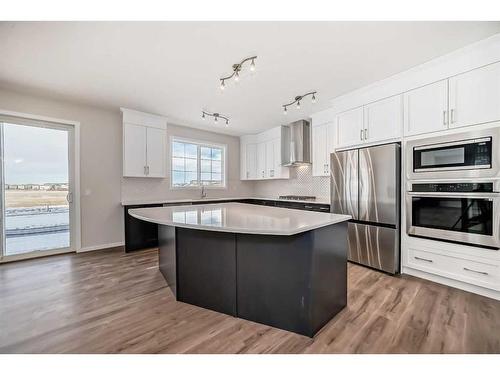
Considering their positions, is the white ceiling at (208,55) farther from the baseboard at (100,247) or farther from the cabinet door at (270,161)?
the baseboard at (100,247)

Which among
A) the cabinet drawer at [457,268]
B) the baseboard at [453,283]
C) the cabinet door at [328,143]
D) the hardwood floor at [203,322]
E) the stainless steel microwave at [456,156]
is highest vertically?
the cabinet door at [328,143]

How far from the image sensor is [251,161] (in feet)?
19.3

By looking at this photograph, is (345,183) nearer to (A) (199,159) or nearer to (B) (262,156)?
(B) (262,156)

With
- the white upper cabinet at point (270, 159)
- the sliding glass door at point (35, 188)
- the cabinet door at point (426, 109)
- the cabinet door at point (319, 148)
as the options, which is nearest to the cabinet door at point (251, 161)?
the white upper cabinet at point (270, 159)

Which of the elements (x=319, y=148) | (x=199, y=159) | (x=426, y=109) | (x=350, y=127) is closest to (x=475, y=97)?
(x=426, y=109)

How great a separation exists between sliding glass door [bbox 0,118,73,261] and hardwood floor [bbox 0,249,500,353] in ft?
3.19

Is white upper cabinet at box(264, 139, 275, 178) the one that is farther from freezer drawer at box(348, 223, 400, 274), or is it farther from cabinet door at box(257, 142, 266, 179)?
freezer drawer at box(348, 223, 400, 274)

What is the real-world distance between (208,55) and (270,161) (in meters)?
3.23

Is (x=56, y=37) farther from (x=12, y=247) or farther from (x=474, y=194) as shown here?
(x=474, y=194)

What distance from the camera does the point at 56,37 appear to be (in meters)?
2.08

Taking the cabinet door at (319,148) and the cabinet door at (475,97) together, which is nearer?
the cabinet door at (475,97)

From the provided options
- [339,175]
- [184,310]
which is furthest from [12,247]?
[339,175]

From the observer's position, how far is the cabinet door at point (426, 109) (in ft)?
8.14

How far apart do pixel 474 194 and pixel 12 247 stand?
5.86m
